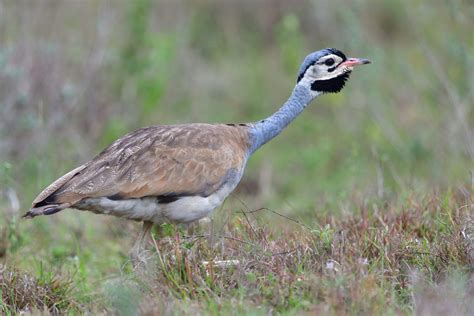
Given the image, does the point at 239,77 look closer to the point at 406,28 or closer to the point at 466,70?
the point at 406,28

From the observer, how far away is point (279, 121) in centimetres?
690

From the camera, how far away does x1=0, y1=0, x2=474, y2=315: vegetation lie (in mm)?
5289

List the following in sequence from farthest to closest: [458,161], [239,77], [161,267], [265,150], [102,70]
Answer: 1. [239,77]
2. [265,150]
3. [102,70]
4. [458,161]
5. [161,267]

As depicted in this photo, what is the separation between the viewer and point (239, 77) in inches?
517

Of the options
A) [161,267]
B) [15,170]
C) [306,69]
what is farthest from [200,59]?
[161,267]

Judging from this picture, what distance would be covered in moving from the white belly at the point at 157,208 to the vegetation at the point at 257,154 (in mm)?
150

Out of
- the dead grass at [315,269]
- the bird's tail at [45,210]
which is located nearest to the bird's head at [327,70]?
the dead grass at [315,269]

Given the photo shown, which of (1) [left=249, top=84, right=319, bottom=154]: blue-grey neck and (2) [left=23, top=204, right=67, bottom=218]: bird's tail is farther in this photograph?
(1) [left=249, top=84, right=319, bottom=154]: blue-grey neck

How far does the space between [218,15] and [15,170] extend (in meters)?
5.51

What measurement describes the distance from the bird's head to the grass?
3.34 feet

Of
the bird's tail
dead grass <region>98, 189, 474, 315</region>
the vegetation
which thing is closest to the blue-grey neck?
the vegetation

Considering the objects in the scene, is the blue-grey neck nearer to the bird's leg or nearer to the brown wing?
the brown wing

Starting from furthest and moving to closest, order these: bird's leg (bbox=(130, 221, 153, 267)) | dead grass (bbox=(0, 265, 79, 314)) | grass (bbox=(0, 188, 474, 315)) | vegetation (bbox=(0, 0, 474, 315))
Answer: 1. bird's leg (bbox=(130, 221, 153, 267))
2. dead grass (bbox=(0, 265, 79, 314))
3. vegetation (bbox=(0, 0, 474, 315))
4. grass (bbox=(0, 188, 474, 315))

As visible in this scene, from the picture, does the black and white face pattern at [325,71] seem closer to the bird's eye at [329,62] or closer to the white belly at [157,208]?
the bird's eye at [329,62]
